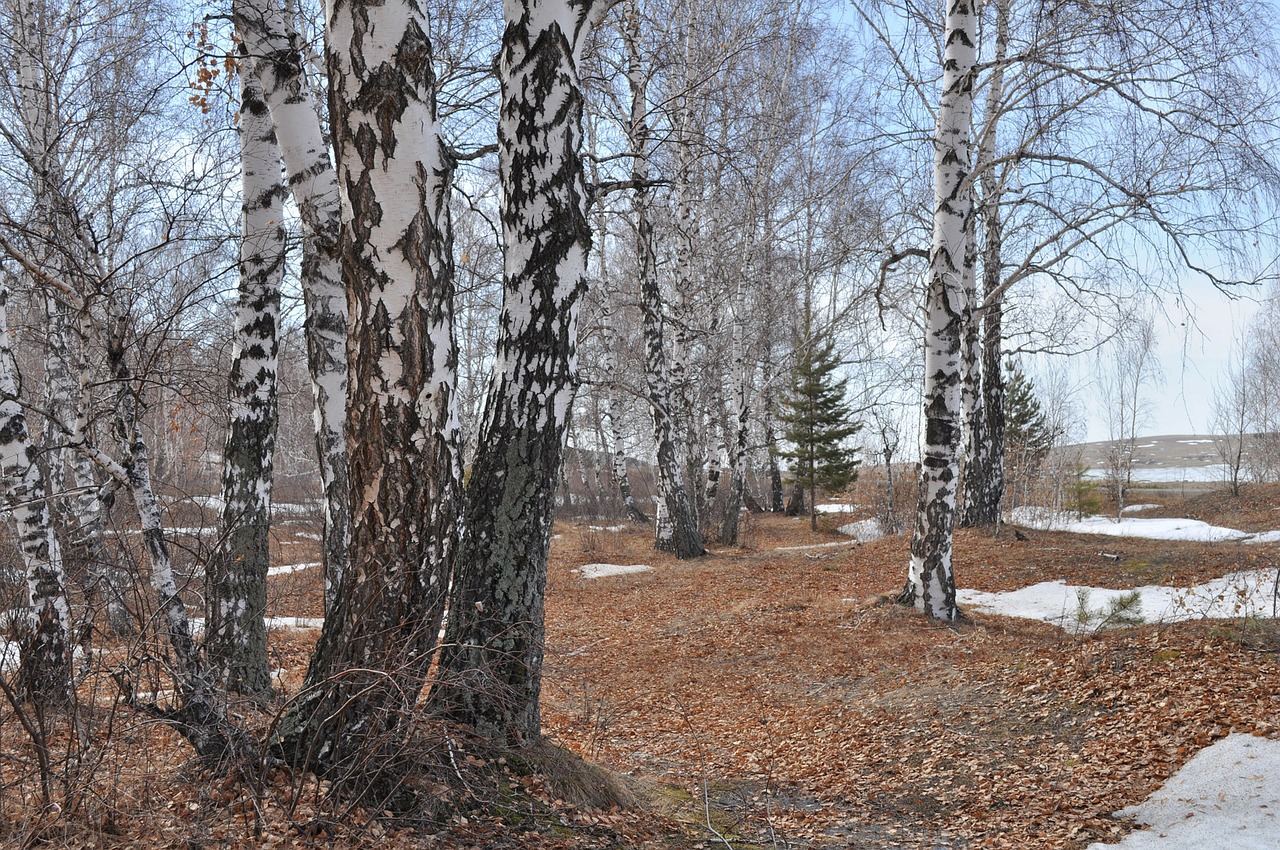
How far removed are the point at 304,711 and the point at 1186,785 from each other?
14.0ft

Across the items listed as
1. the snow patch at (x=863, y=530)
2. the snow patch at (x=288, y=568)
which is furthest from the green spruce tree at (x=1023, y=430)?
the snow patch at (x=288, y=568)

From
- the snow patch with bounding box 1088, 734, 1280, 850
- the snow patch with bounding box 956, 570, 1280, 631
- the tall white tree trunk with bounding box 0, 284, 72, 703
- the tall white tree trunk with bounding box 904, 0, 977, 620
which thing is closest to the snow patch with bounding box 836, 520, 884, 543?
the snow patch with bounding box 956, 570, 1280, 631

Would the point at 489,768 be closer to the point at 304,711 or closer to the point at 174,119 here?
the point at 304,711

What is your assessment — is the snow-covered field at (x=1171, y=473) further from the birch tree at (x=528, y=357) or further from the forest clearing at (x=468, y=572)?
the birch tree at (x=528, y=357)

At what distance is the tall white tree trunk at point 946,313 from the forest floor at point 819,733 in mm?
715

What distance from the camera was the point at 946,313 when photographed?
7.59 m

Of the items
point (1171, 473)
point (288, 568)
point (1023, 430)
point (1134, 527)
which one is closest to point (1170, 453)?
point (1171, 473)

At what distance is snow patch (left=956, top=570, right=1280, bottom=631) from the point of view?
22.4 feet

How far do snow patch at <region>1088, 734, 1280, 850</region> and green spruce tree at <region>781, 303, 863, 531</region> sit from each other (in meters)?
17.8

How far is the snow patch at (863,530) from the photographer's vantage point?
60.8 ft

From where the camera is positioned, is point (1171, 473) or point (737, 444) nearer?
point (737, 444)

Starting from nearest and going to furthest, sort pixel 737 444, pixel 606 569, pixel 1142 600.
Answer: pixel 1142 600 < pixel 606 569 < pixel 737 444

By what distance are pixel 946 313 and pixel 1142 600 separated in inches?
138

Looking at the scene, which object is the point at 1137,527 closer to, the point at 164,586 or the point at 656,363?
the point at 656,363
